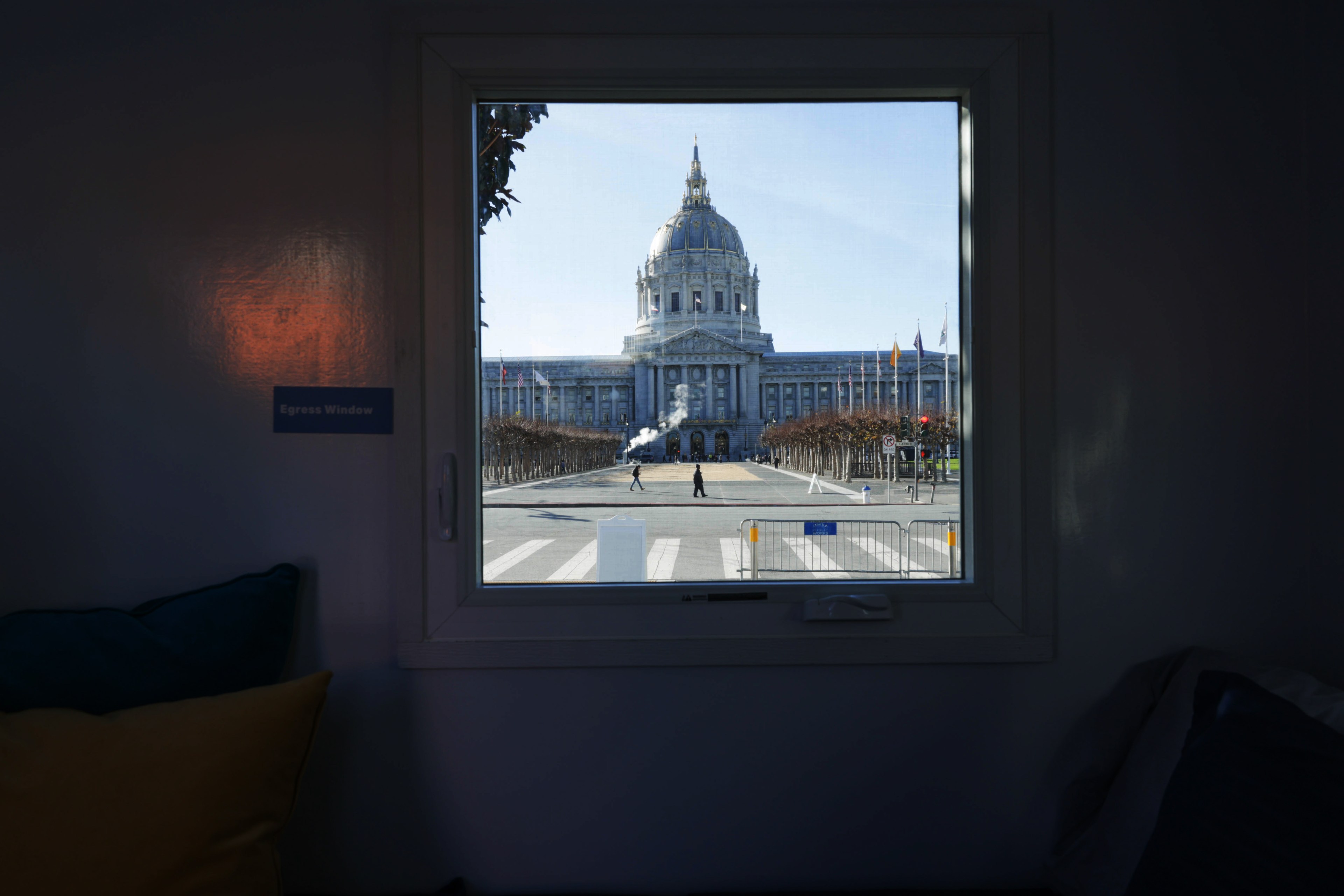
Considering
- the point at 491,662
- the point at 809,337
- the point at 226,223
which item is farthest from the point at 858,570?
the point at 226,223

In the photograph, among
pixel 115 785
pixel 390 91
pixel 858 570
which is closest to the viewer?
pixel 115 785

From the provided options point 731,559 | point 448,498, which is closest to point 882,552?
point 731,559

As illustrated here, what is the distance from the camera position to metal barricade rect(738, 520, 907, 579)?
1628 mm

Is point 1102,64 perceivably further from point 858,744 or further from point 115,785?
point 115,785

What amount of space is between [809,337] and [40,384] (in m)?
1.77

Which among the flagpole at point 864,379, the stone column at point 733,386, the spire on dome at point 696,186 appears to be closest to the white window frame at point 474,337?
the spire on dome at point 696,186

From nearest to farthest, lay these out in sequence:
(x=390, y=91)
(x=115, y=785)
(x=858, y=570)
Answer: (x=115, y=785), (x=390, y=91), (x=858, y=570)

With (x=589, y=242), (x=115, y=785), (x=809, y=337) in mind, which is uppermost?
(x=589, y=242)

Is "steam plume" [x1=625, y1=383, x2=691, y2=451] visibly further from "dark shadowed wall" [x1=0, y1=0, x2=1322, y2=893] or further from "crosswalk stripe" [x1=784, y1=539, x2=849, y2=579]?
"dark shadowed wall" [x1=0, y1=0, x2=1322, y2=893]

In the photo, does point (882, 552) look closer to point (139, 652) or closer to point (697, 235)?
point (697, 235)

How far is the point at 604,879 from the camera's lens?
1.54 m

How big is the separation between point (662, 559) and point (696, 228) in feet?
2.71

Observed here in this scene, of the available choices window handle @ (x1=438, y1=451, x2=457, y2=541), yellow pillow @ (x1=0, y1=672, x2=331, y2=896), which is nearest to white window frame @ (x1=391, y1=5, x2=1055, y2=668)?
window handle @ (x1=438, y1=451, x2=457, y2=541)

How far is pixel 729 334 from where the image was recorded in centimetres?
178
